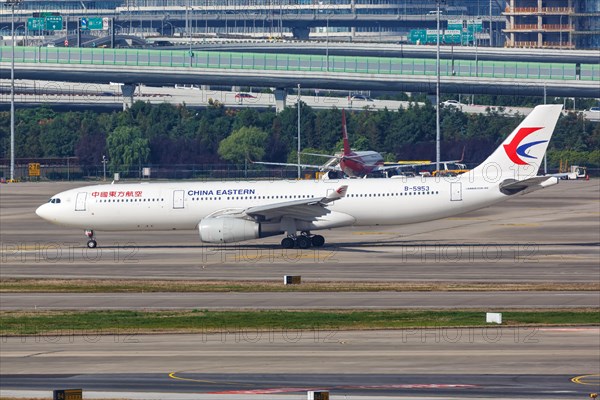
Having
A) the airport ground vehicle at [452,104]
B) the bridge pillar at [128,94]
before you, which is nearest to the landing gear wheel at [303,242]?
the bridge pillar at [128,94]

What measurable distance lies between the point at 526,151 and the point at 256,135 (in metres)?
86.9

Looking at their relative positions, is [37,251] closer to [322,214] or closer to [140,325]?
[322,214]

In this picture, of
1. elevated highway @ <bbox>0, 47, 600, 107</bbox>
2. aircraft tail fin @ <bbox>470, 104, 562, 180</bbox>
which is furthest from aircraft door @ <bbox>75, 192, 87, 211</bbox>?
elevated highway @ <bbox>0, 47, 600, 107</bbox>

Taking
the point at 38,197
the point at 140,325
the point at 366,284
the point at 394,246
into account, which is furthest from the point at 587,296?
the point at 38,197

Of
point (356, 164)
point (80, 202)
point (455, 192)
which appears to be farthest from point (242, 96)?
point (455, 192)

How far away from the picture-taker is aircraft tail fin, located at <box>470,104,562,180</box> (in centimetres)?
6550

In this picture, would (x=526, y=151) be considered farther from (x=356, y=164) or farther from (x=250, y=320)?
(x=356, y=164)

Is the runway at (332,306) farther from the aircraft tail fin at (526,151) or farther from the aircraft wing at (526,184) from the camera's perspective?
the aircraft tail fin at (526,151)

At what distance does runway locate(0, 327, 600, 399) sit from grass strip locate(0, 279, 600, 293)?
35.1ft

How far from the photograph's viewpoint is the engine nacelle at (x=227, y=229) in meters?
64.1

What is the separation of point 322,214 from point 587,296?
68.5 feet

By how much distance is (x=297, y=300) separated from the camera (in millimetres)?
47281

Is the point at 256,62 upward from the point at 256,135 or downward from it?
upward

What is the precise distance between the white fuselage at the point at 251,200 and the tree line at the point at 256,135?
75509 mm
